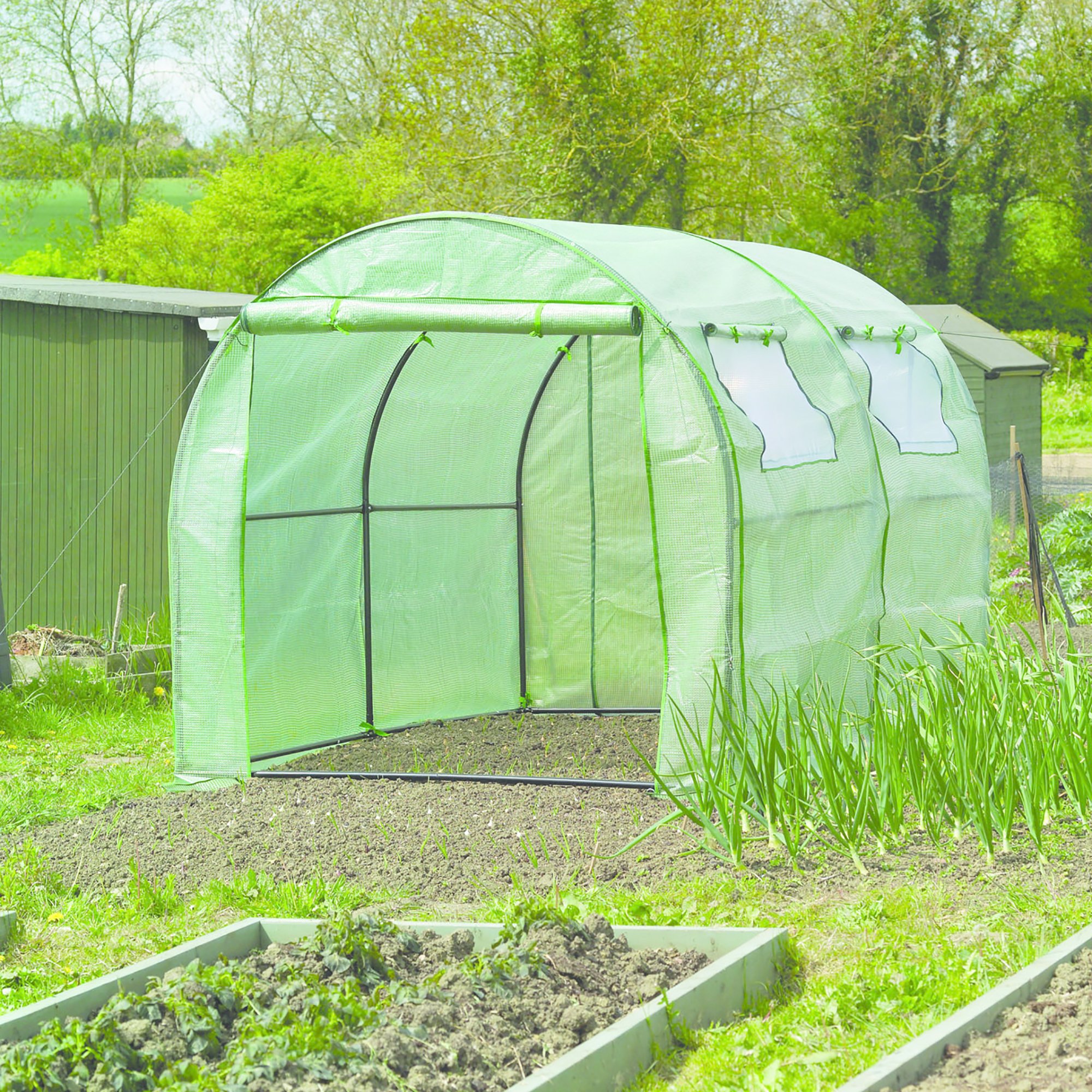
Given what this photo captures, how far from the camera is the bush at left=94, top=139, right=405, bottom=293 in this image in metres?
17.9

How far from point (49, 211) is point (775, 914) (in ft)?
145

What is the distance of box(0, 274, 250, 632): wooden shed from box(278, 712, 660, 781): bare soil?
2598mm

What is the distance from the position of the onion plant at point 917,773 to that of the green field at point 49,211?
83.9 feet

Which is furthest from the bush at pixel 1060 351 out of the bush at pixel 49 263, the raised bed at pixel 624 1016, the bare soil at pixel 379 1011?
the bare soil at pixel 379 1011

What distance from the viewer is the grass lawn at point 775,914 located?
3.06 metres

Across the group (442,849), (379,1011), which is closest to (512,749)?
(442,849)

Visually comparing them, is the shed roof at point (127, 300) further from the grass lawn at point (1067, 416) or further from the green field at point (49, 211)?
the green field at point (49, 211)

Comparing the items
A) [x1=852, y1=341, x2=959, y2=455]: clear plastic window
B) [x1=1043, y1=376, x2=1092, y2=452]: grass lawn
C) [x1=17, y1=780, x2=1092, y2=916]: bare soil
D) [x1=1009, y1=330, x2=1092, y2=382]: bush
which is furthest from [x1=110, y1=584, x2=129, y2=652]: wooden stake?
[x1=1009, y1=330, x2=1092, y2=382]: bush

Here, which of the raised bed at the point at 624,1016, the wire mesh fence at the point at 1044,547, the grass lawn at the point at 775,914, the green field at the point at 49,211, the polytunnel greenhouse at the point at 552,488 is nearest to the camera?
the raised bed at the point at 624,1016

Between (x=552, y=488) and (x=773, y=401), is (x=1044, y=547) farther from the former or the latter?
(x=773, y=401)

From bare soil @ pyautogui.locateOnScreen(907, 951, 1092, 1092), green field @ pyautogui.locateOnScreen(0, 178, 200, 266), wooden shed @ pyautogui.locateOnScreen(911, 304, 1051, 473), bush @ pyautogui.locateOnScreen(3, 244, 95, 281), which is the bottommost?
bare soil @ pyautogui.locateOnScreen(907, 951, 1092, 1092)

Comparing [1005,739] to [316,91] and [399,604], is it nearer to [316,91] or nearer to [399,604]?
[399,604]

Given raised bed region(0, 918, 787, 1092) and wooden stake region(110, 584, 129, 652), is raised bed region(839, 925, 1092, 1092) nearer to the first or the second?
raised bed region(0, 918, 787, 1092)

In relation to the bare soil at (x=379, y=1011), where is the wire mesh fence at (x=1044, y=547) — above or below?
above
